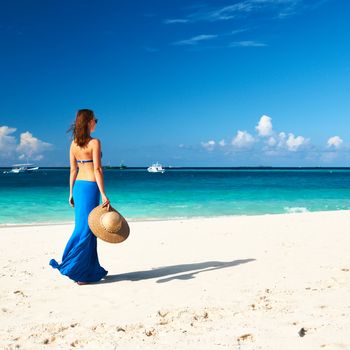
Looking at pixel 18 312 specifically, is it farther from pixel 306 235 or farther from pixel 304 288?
pixel 306 235

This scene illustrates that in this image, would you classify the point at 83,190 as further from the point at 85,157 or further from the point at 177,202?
the point at 177,202

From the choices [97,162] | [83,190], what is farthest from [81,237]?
[97,162]

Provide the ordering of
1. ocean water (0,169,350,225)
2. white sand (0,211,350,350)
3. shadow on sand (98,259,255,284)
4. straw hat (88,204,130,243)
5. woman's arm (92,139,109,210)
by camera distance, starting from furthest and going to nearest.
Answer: ocean water (0,169,350,225), shadow on sand (98,259,255,284), woman's arm (92,139,109,210), straw hat (88,204,130,243), white sand (0,211,350,350)

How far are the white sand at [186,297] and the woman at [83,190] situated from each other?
366 mm

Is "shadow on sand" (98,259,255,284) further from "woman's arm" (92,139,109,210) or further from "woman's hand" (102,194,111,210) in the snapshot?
"woman's arm" (92,139,109,210)

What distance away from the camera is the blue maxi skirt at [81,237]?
5.58 metres


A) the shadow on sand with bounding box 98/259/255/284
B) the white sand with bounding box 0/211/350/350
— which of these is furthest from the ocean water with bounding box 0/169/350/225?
the shadow on sand with bounding box 98/259/255/284

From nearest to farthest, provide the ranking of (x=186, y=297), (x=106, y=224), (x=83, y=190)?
(x=186, y=297) → (x=106, y=224) → (x=83, y=190)

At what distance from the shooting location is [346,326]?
3.87m

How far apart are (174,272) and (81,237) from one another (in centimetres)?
179

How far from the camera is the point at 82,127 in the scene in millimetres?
5469

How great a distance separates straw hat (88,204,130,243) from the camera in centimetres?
529

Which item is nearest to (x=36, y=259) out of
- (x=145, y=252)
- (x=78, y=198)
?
(x=145, y=252)

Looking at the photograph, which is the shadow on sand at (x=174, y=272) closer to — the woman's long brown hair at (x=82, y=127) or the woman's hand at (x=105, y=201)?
the woman's hand at (x=105, y=201)
